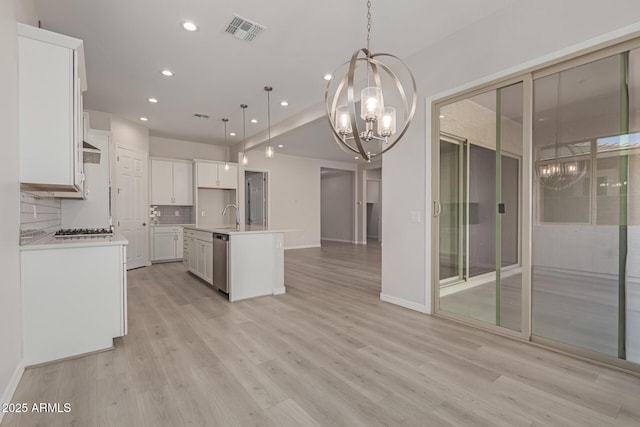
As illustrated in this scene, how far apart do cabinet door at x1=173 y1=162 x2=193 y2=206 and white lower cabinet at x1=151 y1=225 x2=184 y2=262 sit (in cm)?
70

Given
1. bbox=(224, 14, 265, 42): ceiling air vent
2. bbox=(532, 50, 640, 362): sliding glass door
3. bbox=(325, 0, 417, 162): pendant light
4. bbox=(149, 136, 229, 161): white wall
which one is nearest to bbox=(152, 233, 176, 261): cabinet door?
bbox=(149, 136, 229, 161): white wall

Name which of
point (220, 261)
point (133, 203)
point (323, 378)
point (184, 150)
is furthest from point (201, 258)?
point (184, 150)

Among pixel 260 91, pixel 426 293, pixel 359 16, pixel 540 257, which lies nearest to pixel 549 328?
pixel 540 257

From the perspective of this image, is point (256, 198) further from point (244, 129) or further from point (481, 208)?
point (481, 208)

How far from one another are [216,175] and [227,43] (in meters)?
4.50

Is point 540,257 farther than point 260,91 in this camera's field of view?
No

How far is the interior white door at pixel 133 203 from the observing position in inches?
226

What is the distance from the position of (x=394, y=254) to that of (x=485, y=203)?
1198 millimetres

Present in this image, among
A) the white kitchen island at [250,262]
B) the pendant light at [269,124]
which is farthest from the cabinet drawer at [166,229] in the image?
the pendant light at [269,124]

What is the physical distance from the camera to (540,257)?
8.54ft

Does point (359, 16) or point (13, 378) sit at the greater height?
point (359, 16)

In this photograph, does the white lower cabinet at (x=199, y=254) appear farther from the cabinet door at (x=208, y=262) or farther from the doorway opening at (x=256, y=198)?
the doorway opening at (x=256, y=198)

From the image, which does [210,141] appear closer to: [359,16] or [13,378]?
[359,16]

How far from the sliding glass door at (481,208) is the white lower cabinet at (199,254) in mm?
3200
